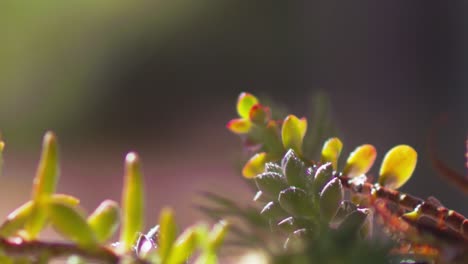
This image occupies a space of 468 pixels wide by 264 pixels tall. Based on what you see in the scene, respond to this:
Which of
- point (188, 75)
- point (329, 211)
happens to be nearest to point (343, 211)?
point (329, 211)

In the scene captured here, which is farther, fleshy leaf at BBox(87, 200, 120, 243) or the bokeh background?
the bokeh background

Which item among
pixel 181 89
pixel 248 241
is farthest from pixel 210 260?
pixel 181 89

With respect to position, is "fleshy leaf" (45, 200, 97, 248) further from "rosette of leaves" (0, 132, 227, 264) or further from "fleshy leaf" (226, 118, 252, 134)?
"fleshy leaf" (226, 118, 252, 134)

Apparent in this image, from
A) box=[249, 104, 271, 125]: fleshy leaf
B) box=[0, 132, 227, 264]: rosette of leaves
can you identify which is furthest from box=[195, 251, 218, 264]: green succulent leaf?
box=[249, 104, 271, 125]: fleshy leaf

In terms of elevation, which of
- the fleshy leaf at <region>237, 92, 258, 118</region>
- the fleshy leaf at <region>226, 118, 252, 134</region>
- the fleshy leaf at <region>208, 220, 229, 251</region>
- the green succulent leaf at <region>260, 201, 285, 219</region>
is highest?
the fleshy leaf at <region>237, 92, 258, 118</region>

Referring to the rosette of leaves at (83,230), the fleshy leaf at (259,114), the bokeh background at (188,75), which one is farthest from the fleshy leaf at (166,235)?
the bokeh background at (188,75)

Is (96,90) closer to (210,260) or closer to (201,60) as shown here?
(201,60)
